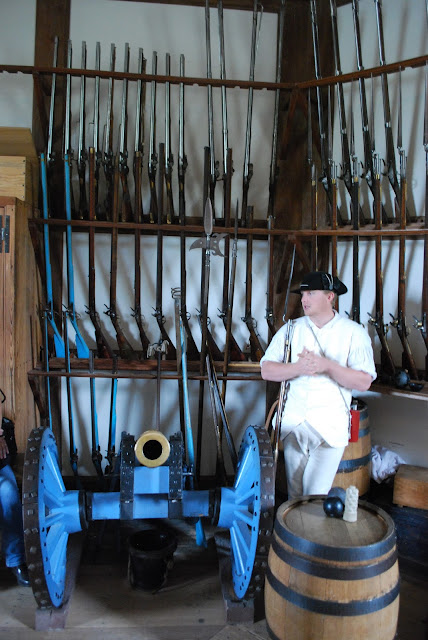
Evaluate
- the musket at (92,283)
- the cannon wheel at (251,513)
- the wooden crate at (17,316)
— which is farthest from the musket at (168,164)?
the cannon wheel at (251,513)

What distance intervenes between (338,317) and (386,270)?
1.19 metres

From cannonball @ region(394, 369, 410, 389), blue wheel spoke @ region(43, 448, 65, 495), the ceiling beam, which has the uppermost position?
the ceiling beam

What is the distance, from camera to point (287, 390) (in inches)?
123

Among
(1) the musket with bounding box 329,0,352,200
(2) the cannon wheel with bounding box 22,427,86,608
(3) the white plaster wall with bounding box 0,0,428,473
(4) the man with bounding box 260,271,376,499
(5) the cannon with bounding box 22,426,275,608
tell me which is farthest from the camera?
(3) the white plaster wall with bounding box 0,0,428,473

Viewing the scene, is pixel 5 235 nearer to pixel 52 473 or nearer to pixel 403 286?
pixel 52 473

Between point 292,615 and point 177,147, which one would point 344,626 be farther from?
point 177,147

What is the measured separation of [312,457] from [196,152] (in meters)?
2.54

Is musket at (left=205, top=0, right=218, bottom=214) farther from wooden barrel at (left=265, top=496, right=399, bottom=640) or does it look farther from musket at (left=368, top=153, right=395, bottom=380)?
wooden barrel at (left=265, top=496, right=399, bottom=640)

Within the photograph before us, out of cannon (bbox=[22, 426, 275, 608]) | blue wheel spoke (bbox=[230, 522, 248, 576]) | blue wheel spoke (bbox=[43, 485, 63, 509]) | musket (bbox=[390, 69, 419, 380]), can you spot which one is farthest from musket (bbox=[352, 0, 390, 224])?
blue wheel spoke (bbox=[43, 485, 63, 509])

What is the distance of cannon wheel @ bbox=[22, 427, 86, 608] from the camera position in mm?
2447

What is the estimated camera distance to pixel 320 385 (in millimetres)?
2932

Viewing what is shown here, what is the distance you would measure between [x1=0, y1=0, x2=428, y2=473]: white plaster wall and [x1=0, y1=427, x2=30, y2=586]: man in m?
1.27

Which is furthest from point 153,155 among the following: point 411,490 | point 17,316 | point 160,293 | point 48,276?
point 411,490

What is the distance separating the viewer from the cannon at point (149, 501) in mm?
2553
